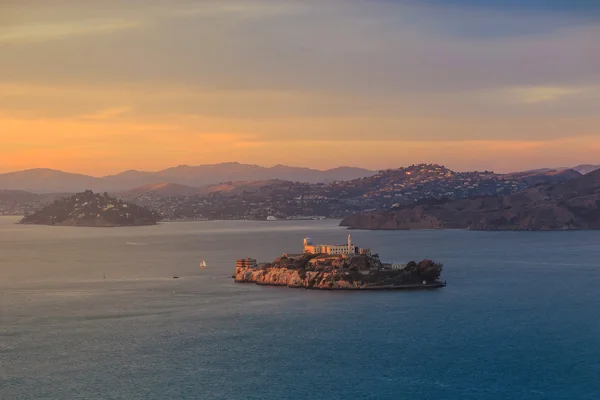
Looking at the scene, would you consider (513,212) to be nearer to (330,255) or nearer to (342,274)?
(330,255)

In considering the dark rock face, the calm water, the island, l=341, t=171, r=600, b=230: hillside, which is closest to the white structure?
the island

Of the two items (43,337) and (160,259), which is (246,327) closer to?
(43,337)

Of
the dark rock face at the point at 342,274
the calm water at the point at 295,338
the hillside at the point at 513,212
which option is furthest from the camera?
the hillside at the point at 513,212

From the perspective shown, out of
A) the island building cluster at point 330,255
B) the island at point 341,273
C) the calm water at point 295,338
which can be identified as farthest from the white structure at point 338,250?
the calm water at point 295,338

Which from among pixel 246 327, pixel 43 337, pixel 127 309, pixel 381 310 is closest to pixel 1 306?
pixel 127 309

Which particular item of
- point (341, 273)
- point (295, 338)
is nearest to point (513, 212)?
point (341, 273)

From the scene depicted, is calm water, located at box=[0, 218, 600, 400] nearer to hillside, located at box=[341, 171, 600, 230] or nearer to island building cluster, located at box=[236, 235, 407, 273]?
island building cluster, located at box=[236, 235, 407, 273]

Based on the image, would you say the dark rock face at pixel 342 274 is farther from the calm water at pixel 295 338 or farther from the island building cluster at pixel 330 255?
the calm water at pixel 295 338
